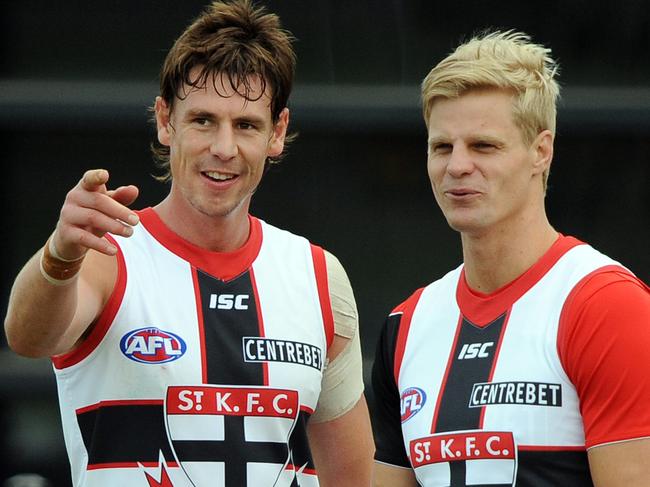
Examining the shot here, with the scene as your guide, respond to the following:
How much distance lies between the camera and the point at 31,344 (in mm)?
2846

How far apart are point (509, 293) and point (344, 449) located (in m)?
0.76

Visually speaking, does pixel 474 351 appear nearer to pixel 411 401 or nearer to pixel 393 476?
pixel 411 401

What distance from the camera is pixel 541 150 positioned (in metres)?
2.84

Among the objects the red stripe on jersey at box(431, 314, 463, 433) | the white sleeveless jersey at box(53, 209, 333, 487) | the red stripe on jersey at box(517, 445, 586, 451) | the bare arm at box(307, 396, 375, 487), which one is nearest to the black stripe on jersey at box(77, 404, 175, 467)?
the white sleeveless jersey at box(53, 209, 333, 487)

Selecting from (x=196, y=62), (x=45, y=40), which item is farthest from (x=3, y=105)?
(x=196, y=62)

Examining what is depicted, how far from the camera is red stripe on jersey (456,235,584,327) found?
282 cm

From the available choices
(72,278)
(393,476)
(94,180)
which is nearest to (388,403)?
(393,476)

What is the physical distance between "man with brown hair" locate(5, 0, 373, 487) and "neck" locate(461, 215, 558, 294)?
52 cm

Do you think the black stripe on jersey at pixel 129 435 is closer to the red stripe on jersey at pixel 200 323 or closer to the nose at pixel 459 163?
the red stripe on jersey at pixel 200 323

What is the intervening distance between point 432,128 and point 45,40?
7.00 ft

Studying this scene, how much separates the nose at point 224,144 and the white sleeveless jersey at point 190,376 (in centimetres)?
27

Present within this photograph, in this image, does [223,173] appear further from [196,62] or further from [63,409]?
[63,409]

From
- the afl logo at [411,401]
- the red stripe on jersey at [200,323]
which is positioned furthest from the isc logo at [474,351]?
the red stripe on jersey at [200,323]

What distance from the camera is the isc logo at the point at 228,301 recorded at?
3.20 meters
